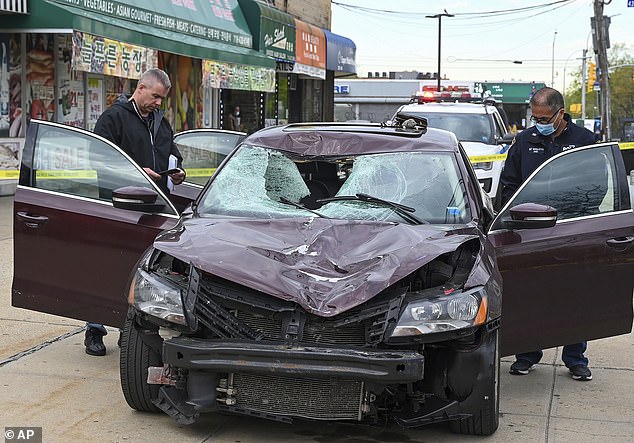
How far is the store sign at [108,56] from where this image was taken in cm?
1599

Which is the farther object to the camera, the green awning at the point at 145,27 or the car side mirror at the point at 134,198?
the green awning at the point at 145,27

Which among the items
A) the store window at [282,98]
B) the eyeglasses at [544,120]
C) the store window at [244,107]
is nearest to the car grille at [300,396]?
the eyeglasses at [544,120]

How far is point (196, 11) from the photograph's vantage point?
73.4 feet

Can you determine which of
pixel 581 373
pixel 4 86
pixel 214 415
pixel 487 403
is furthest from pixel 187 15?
pixel 487 403

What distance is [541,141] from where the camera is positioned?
714 centimetres

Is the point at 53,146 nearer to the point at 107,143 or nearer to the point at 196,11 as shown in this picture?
the point at 107,143

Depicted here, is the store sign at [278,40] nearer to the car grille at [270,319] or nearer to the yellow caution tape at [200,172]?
the yellow caution tape at [200,172]

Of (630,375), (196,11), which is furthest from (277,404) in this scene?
(196,11)

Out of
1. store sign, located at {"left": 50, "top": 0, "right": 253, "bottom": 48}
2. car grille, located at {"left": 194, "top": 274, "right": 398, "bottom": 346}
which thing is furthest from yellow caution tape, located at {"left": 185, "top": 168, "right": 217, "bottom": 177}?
store sign, located at {"left": 50, "top": 0, "right": 253, "bottom": 48}

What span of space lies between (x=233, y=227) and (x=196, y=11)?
57.8 feet

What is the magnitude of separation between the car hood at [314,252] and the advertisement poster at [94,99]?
14.0 metres

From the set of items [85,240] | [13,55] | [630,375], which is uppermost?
[13,55]

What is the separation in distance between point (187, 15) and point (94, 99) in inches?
131

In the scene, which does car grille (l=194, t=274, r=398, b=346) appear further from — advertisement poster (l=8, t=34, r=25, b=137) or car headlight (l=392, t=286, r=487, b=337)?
advertisement poster (l=8, t=34, r=25, b=137)
